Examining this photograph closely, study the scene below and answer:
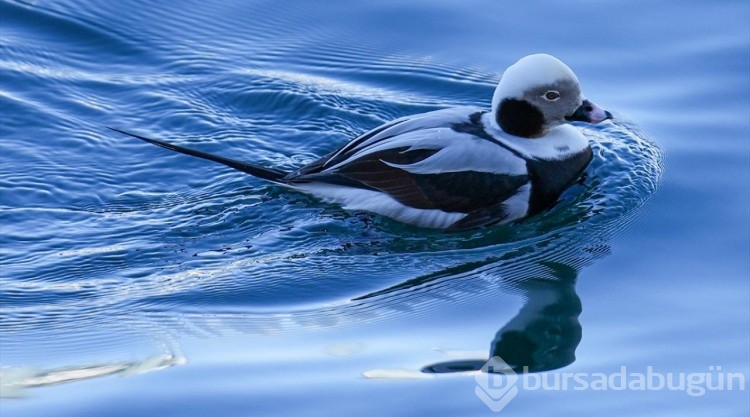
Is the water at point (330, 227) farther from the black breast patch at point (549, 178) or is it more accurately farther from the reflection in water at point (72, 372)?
the black breast patch at point (549, 178)

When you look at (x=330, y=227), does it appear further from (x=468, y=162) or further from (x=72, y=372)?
(x=72, y=372)

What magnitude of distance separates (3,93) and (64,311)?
9.43 feet

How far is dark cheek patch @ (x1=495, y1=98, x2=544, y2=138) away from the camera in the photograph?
23.3ft

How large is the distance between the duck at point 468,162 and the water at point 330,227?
0.49ft

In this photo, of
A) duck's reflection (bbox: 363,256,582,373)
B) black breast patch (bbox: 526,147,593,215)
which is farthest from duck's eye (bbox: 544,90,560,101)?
duck's reflection (bbox: 363,256,582,373)

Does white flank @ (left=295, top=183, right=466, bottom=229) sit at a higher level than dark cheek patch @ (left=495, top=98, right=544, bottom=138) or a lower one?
lower

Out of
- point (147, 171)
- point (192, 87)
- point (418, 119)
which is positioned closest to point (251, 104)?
point (192, 87)

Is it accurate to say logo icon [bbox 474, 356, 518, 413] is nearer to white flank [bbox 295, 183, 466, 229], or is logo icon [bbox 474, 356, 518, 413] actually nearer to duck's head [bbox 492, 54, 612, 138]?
white flank [bbox 295, 183, 466, 229]

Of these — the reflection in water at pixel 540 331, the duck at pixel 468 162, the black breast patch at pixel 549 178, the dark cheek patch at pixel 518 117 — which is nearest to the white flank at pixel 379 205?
the duck at pixel 468 162

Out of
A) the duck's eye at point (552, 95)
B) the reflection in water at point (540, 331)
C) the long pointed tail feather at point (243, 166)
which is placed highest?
the duck's eye at point (552, 95)

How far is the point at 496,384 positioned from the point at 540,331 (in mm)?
653

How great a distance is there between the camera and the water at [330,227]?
5.24 m

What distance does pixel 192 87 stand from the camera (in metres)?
8.52

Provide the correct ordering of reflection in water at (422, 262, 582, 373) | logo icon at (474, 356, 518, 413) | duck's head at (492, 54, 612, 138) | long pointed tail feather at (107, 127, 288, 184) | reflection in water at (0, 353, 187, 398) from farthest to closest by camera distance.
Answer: duck's head at (492, 54, 612, 138) → long pointed tail feather at (107, 127, 288, 184) → reflection in water at (422, 262, 582, 373) → reflection in water at (0, 353, 187, 398) → logo icon at (474, 356, 518, 413)
